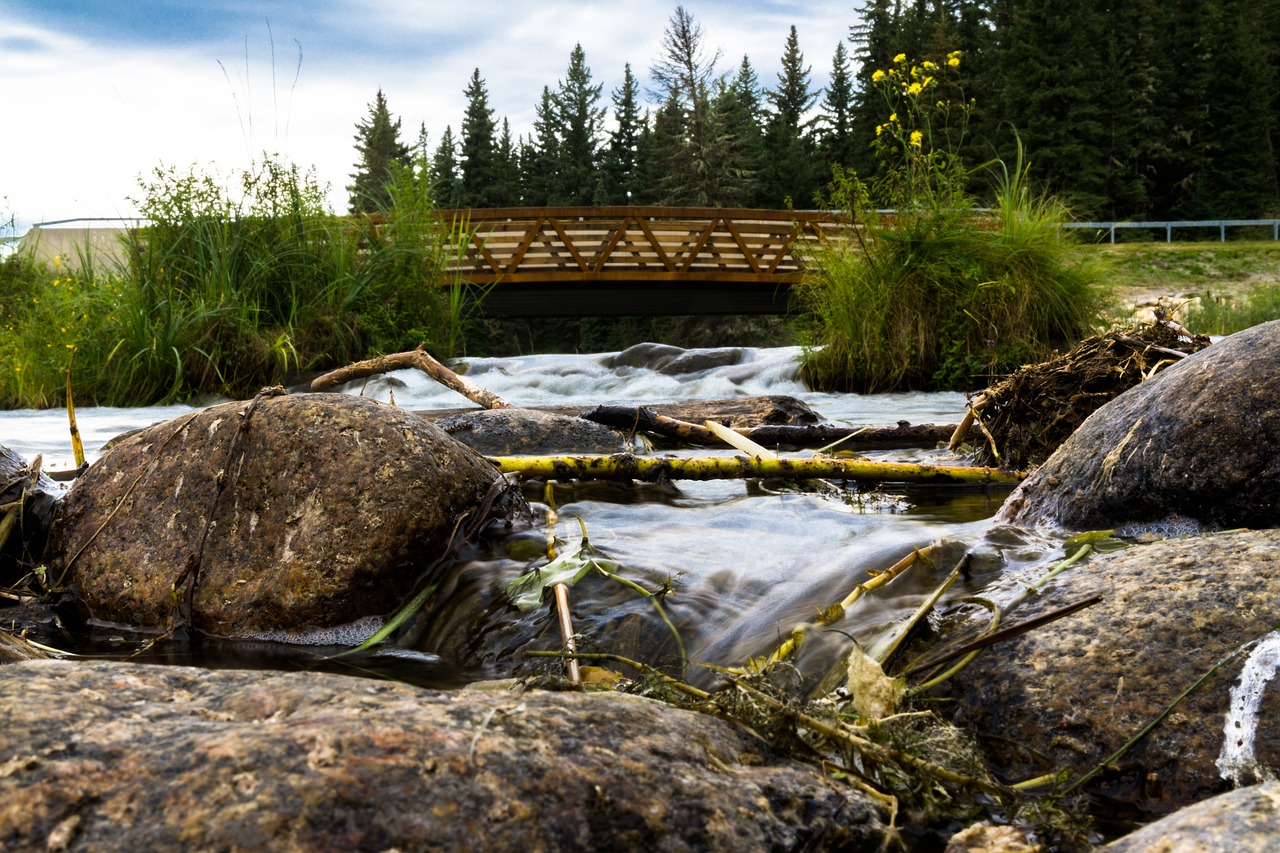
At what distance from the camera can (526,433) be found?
19.0 feet

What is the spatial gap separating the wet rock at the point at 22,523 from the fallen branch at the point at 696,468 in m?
1.59

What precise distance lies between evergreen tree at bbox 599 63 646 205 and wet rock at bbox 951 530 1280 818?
5740cm

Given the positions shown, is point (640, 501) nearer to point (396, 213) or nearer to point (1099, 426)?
point (1099, 426)

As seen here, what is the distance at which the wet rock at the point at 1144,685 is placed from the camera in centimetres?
187

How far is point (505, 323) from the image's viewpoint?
149ft

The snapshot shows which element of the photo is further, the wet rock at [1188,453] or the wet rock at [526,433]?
the wet rock at [526,433]

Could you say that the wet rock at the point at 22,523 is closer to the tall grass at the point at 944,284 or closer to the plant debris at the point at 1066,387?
the plant debris at the point at 1066,387

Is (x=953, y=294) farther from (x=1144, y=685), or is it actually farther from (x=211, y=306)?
(x=1144, y=685)

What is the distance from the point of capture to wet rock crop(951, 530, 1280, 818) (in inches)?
73.6

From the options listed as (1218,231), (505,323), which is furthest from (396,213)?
(1218,231)

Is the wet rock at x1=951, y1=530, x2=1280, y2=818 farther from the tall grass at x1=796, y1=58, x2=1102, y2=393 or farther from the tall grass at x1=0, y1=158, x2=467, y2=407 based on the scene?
the tall grass at x1=0, y1=158, x2=467, y2=407

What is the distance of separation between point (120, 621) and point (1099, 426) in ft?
10.6

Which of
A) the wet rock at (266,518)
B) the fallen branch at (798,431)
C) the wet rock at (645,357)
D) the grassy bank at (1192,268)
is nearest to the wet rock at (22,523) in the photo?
the wet rock at (266,518)

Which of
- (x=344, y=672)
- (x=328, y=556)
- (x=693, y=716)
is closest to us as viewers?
(x=693, y=716)
